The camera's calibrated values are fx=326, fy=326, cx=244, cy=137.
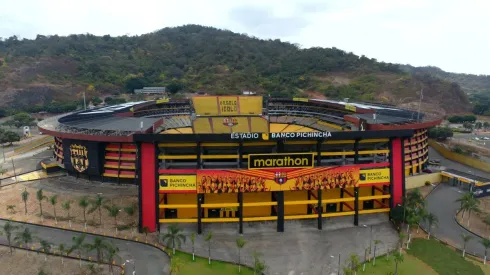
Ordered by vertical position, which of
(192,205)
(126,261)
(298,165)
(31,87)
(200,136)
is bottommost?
(126,261)

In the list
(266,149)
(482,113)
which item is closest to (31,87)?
(266,149)

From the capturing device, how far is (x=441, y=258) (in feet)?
117

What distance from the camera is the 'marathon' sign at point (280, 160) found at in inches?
1609

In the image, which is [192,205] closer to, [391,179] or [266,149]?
[266,149]

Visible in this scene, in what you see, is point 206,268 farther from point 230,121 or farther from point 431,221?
point 230,121

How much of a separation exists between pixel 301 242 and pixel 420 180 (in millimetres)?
32834

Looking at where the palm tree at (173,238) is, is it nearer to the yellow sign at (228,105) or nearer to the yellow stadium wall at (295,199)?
the yellow stadium wall at (295,199)

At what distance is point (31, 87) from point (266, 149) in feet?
509

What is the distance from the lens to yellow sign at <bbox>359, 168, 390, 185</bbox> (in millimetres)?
43500

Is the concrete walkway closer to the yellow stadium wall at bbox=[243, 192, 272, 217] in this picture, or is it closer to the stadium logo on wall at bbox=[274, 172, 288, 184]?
the yellow stadium wall at bbox=[243, 192, 272, 217]

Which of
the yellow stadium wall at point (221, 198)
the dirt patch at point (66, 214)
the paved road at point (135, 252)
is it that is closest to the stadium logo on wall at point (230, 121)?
the dirt patch at point (66, 214)

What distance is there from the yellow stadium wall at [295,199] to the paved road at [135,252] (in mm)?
17975

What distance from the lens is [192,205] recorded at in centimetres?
4103

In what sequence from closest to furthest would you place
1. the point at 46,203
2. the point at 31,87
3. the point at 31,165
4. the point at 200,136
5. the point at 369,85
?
the point at 200,136 → the point at 46,203 → the point at 31,165 → the point at 31,87 → the point at 369,85
